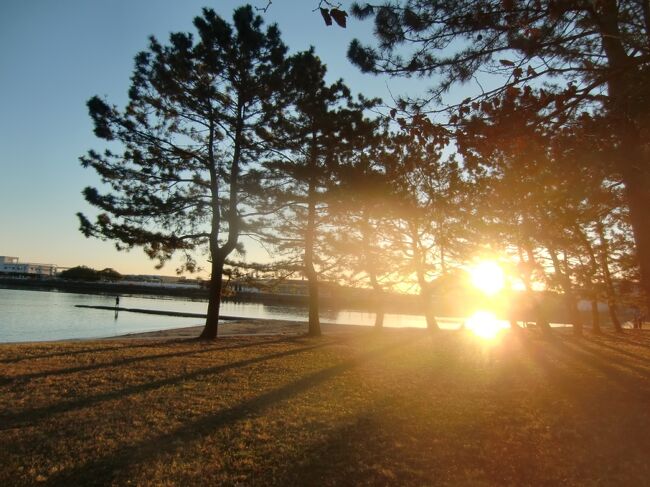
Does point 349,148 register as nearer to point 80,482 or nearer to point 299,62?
point 299,62

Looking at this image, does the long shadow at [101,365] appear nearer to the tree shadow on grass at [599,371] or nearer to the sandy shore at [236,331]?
the sandy shore at [236,331]

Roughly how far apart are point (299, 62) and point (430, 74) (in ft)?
34.3

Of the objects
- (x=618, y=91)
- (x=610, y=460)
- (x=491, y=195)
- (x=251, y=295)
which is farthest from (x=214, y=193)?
(x=251, y=295)

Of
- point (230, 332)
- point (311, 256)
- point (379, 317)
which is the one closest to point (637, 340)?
point (379, 317)

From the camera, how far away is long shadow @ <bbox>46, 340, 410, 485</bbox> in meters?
4.18

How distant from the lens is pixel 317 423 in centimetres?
579

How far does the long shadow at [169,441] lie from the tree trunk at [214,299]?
355 inches

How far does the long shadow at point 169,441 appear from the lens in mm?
4180

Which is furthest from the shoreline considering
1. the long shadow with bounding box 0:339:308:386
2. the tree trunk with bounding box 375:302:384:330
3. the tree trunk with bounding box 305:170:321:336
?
the long shadow with bounding box 0:339:308:386

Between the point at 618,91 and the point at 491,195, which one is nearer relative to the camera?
the point at 618,91

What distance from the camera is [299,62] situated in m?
16.5

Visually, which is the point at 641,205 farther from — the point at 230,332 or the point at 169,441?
the point at 230,332

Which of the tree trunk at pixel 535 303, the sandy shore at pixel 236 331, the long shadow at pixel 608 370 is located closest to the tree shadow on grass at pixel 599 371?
the long shadow at pixel 608 370

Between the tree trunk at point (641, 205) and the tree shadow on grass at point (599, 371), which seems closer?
the tree trunk at point (641, 205)
